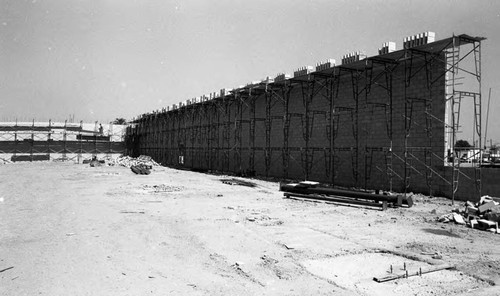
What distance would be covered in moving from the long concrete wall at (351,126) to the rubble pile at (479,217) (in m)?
3.79

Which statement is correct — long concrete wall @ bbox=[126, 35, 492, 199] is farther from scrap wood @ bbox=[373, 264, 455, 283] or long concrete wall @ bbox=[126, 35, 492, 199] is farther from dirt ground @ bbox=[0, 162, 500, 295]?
scrap wood @ bbox=[373, 264, 455, 283]

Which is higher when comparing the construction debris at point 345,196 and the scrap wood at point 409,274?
the construction debris at point 345,196

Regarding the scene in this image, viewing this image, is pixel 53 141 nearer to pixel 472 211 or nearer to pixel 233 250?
pixel 233 250

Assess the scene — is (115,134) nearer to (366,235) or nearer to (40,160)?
(40,160)

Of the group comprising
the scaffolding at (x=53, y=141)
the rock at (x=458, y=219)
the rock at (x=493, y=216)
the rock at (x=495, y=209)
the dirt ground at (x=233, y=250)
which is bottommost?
the dirt ground at (x=233, y=250)

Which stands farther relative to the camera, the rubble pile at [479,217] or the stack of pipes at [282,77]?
the stack of pipes at [282,77]

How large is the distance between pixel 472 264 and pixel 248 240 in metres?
4.38

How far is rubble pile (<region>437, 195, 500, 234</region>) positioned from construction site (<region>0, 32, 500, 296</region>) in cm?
4

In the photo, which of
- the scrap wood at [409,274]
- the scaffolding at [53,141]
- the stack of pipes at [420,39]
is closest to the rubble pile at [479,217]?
the scrap wood at [409,274]

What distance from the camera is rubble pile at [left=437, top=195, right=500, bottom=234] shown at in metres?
10.1

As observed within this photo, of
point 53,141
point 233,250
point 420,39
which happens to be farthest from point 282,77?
point 53,141

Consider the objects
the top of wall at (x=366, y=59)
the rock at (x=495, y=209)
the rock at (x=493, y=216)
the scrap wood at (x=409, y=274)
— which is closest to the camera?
the scrap wood at (x=409, y=274)

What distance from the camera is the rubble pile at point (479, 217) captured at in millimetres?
10109

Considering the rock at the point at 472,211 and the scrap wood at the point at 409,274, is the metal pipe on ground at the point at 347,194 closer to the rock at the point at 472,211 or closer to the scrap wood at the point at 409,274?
the rock at the point at 472,211
